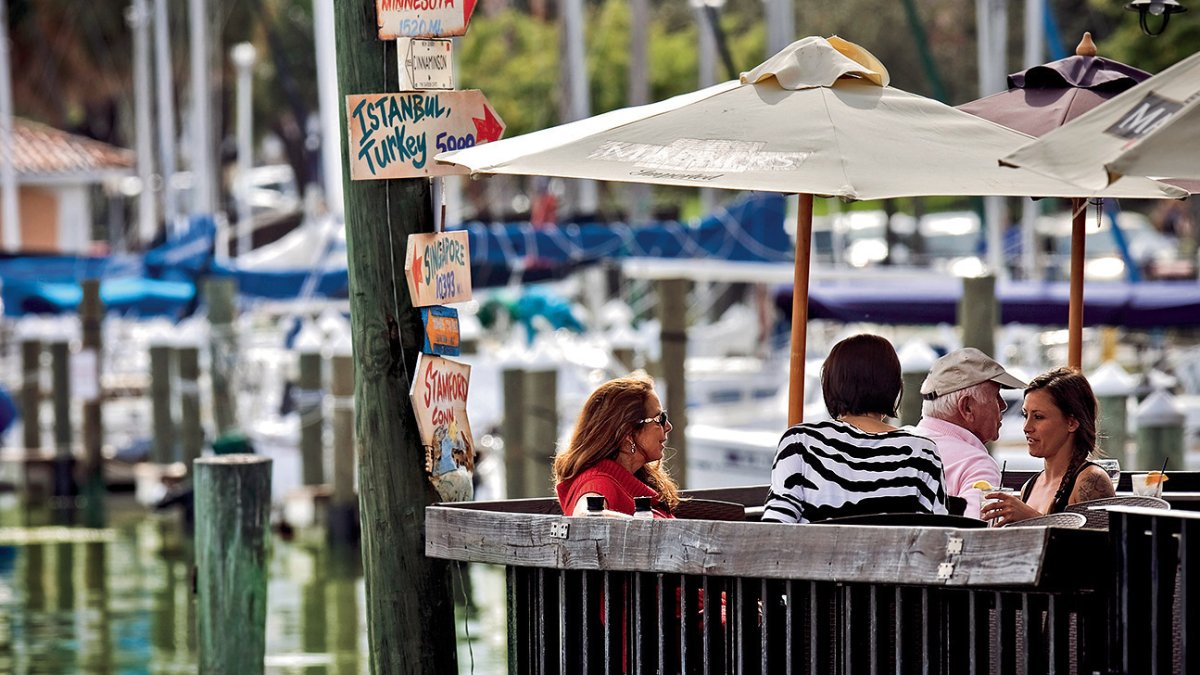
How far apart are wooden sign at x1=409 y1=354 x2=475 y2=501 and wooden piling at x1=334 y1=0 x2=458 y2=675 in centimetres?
5

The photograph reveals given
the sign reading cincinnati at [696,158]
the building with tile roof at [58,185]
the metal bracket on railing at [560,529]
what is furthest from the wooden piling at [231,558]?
the building with tile roof at [58,185]

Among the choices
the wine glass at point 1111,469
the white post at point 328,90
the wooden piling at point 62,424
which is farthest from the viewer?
the wooden piling at point 62,424

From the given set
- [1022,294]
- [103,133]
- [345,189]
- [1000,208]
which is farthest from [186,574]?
[103,133]

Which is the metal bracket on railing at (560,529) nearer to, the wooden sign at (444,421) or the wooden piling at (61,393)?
the wooden sign at (444,421)

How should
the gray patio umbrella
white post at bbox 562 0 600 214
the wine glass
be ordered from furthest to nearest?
white post at bbox 562 0 600 214, the gray patio umbrella, the wine glass

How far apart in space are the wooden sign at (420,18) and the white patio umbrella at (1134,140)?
6.80 ft

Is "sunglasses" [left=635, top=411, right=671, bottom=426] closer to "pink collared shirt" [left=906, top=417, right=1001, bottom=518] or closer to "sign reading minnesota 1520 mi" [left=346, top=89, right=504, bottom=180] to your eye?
"pink collared shirt" [left=906, top=417, right=1001, bottom=518]

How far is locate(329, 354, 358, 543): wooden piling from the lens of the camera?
17172 millimetres

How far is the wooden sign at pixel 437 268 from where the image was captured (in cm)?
638

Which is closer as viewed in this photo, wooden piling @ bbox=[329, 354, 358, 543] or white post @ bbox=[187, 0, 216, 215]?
wooden piling @ bbox=[329, 354, 358, 543]

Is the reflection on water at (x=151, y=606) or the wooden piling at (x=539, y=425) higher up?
the wooden piling at (x=539, y=425)

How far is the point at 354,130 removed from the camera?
6320 millimetres

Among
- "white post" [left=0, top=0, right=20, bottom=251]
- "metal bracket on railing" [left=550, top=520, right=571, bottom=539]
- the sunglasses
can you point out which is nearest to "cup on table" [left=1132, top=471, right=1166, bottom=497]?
the sunglasses

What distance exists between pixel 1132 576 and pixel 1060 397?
156cm
